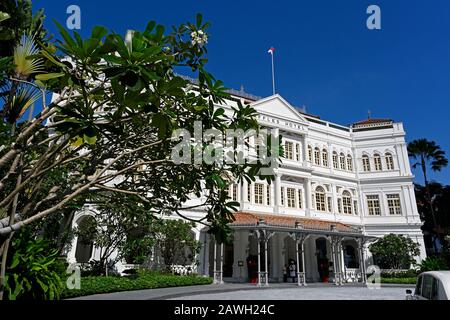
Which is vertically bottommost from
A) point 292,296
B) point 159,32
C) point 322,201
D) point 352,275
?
point 292,296

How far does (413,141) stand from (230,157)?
1325 inches

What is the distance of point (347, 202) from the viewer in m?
26.7

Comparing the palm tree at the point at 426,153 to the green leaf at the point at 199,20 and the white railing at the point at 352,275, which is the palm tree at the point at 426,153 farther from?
the green leaf at the point at 199,20

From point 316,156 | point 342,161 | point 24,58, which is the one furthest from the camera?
point 342,161

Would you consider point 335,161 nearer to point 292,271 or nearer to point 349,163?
point 349,163

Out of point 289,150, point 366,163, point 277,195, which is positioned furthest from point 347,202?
point 277,195

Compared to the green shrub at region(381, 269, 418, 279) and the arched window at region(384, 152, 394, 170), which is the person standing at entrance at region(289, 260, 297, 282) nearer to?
the green shrub at region(381, 269, 418, 279)

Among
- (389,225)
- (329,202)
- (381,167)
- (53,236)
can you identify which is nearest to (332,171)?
(329,202)

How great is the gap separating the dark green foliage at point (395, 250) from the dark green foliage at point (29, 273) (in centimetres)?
2235

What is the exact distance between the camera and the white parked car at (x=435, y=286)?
5.05 meters

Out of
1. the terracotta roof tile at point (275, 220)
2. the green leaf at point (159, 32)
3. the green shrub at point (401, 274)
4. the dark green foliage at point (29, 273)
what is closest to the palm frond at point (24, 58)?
the green leaf at point (159, 32)

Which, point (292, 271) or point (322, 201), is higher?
point (322, 201)

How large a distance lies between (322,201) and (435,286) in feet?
67.5
